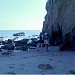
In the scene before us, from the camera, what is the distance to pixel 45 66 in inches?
778

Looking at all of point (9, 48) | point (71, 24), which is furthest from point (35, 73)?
point (9, 48)

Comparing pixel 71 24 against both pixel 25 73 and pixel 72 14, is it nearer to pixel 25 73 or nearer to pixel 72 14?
pixel 72 14

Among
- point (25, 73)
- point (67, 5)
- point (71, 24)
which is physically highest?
point (67, 5)

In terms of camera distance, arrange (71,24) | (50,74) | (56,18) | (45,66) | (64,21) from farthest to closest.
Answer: (56,18) < (64,21) < (71,24) < (45,66) < (50,74)

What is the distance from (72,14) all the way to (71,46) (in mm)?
4814

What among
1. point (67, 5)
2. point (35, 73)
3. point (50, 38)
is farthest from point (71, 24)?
point (35, 73)

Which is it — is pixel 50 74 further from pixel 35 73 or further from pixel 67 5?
pixel 67 5

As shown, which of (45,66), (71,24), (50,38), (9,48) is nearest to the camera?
(45,66)

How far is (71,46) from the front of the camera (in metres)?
36.8

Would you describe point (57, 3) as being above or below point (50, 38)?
above

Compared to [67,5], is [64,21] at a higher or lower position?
lower

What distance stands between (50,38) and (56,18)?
5.21 meters

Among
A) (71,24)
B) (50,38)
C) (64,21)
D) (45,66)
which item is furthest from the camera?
(50,38)

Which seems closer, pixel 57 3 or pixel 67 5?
pixel 67 5
